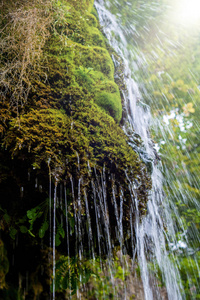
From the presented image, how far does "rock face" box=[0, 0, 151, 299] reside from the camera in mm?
2098

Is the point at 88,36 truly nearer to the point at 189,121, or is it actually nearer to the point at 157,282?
the point at 189,121

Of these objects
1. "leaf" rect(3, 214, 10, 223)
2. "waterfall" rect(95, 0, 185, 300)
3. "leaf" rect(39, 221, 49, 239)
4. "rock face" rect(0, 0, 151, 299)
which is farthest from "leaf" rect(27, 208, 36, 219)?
"waterfall" rect(95, 0, 185, 300)

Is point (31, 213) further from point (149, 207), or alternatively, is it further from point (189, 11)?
point (189, 11)

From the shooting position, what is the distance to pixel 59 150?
2109mm

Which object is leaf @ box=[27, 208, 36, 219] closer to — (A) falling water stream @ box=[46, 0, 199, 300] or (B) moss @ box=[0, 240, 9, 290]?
(A) falling water stream @ box=[46, 0, 199, 300]

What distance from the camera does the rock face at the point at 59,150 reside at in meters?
2.10

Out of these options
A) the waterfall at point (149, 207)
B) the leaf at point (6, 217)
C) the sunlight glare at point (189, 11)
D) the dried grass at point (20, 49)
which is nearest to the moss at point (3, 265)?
the leaf at point (6, 217)

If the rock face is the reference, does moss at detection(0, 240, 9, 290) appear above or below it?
below

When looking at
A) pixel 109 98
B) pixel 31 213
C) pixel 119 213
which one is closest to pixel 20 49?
pixel 109 98

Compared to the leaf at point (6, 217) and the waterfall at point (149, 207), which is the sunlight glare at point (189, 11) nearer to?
the waterfall at point (149, 207)

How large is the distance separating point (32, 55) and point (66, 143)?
1240 mm

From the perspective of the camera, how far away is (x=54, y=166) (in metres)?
2.02

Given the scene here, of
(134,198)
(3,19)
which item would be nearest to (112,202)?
(134,198)

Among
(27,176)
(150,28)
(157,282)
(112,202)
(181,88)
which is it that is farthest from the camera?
(181,88)
